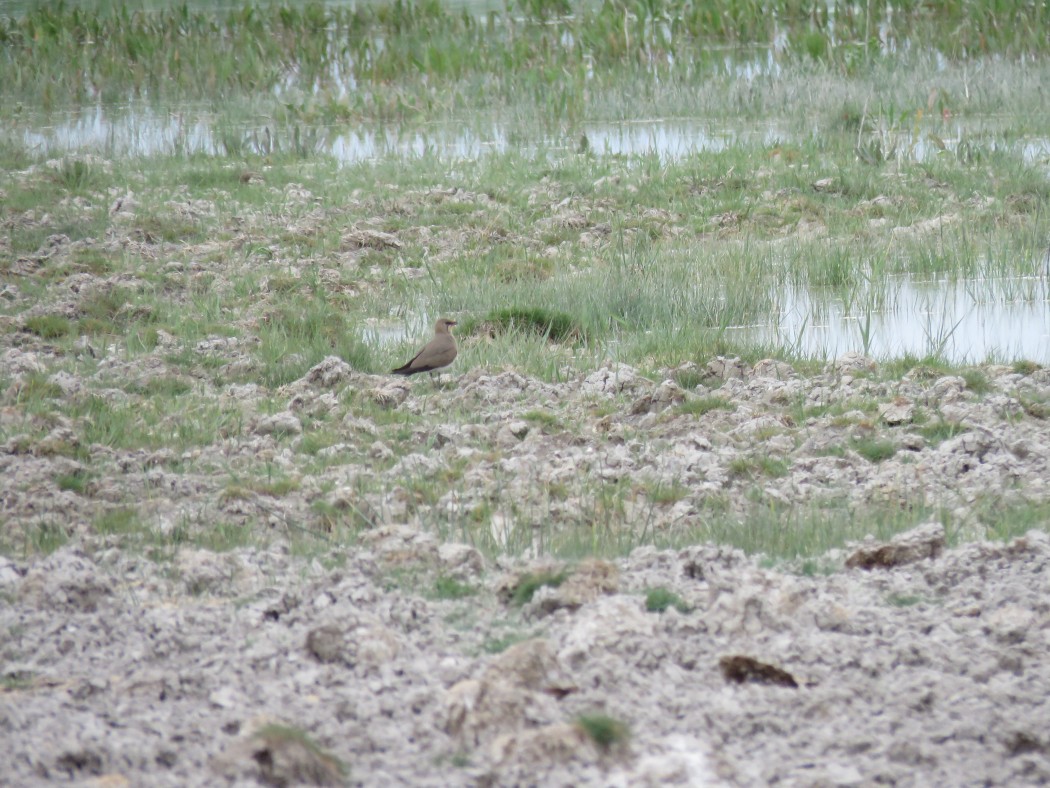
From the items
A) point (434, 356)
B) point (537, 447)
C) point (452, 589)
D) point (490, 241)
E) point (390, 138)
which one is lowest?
point (537, 447)

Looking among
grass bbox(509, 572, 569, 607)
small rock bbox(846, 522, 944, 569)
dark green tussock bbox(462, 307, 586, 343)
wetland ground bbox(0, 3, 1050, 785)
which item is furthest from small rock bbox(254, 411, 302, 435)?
small rock bbox(846, 522, 944, 569)

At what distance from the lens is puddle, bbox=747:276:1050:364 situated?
27.1 feet

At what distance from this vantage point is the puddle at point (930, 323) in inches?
325

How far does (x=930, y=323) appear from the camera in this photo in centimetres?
891

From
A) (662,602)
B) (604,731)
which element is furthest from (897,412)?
(604,731)

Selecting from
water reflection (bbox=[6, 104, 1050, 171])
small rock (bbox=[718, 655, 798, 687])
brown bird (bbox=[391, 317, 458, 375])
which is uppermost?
water reflection (bbox=[6, 104, 1050, 171])

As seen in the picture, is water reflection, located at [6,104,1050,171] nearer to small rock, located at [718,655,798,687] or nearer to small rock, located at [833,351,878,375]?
small rock, located at [833,351,878,375]

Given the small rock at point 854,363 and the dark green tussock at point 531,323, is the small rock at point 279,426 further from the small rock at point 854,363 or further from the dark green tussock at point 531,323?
the small rock at point 854,363

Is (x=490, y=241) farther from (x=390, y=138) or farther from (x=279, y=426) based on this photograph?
(x=390, y=138)

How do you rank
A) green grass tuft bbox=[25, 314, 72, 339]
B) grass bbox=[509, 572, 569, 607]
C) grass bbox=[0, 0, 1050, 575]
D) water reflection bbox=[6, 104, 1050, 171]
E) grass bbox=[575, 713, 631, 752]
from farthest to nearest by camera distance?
water reflection bbox=[6, 104, 1050, 171], green grass tuft bbox=[25, 314, 72, 339], grass bbox=[0, 0, 1050, 575], grass bbox=[509, 572, 569, 607], grass bbox=[575, 713, 631, 752]

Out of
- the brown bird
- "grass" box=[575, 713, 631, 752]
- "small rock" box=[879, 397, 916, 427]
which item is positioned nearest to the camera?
"grass" box=[575, 713, 631, 752]

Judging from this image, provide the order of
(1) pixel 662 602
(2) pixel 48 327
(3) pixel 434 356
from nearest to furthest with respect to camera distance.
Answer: (1) pixel 662 602
(3) pixel 434 356
(2) pixel 48 327

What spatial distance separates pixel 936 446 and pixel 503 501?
2.18m

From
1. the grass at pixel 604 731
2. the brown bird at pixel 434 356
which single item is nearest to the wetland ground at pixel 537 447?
the grass at pixel 604 731
